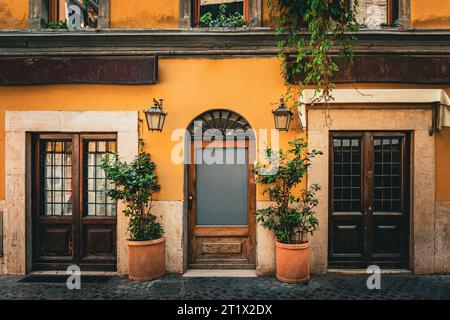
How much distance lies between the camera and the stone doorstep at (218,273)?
18.2 feet

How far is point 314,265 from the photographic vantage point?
5621 mm

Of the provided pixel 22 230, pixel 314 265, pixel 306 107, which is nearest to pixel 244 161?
pixel 306 107

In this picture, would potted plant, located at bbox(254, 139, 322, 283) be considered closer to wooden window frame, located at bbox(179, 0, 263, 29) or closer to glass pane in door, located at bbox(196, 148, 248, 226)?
glass pane in door, located at bbox(196, 148, 248, 226)

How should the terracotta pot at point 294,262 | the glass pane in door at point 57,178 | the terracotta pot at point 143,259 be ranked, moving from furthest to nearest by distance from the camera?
the glass pane in door at point 57,178 < the terracotta pot at point 143,259 < the terracotta pot at point 294,262

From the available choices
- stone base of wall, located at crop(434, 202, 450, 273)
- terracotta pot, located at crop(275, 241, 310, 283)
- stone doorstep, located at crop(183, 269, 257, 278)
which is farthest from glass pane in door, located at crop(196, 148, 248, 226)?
stone base of wall, located at crop(434, 202, 450, 273)

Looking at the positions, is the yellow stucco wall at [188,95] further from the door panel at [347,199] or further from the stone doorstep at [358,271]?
the stone doorstep at [358,271]

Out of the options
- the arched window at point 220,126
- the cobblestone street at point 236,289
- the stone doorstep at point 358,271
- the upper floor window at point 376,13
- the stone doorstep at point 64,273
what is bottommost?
the stone doorstep at point 64,273

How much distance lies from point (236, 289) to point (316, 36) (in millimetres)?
4716

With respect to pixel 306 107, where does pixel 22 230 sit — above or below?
below

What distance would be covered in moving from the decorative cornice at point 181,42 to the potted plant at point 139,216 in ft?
7.43

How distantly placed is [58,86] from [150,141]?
7.17ft

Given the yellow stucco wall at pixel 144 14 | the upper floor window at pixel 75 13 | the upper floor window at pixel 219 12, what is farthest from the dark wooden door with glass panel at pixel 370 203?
the upper floor window at pixel 75 13

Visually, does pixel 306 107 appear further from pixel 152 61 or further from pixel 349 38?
pixel 152 61

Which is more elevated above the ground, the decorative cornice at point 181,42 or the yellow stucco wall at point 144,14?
the yellow stucco wall at point 144,14
